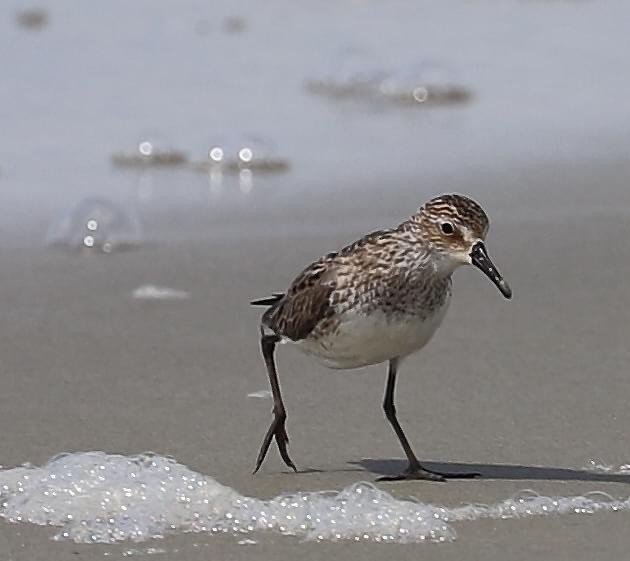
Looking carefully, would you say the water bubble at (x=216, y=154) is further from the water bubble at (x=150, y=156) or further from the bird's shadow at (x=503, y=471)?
the bird's shadow at (x=503, y=471)

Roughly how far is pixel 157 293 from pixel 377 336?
2.32 m

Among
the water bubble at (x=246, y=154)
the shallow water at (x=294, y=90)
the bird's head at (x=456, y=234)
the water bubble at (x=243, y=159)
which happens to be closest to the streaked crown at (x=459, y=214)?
the bird's head at (x=456, y=234)

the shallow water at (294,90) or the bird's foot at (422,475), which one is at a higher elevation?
the shallow water at (294,90)

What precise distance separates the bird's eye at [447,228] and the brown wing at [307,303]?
0.32 metres

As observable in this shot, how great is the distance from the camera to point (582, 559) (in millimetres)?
4004

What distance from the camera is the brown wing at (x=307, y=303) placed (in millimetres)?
4625

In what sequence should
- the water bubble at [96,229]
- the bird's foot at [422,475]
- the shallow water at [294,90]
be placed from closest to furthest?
1. the bird's foot at [422,475]
2. the water bubble at [96,229]
3. the shallow water at [294,90]

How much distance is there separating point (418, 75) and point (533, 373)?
4.86m

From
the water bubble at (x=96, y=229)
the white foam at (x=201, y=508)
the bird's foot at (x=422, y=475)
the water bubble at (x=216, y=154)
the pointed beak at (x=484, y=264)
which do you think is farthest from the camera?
the water bubble at (x=216, y=154)

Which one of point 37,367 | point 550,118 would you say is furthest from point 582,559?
point 550,118

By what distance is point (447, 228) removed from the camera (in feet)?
14.8

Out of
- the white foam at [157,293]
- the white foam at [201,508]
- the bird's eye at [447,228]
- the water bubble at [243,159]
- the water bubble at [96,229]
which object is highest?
the water bubble at [243,159]

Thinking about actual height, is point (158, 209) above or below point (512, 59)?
below

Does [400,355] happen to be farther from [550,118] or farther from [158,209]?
[550,118]
